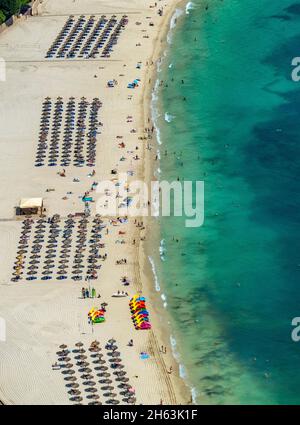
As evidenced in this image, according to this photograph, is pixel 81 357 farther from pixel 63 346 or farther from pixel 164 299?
pixel 164 299

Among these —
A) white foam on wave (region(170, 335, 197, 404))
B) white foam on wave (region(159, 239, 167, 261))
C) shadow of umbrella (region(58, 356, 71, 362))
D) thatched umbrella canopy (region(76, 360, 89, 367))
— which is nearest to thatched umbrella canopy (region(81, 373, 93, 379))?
thatched umbrella canopy (region(76, 360, 89, 367))

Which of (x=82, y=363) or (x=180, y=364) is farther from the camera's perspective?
(x=180, y=364)

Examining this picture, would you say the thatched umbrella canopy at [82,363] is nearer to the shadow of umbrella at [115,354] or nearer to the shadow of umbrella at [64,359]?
the shadow of umbrella at [64,359]

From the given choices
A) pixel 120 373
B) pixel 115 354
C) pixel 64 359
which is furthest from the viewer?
pixel 115 354

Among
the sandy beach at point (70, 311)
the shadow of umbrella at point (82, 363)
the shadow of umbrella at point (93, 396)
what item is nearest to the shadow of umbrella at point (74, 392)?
the sandy beach at point (70, 311)

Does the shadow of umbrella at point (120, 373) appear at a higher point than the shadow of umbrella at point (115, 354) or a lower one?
higher

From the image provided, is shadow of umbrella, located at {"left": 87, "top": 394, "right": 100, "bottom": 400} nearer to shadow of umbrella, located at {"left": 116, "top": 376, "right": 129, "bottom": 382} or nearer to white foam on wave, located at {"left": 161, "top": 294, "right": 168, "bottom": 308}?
shadow of umbrella, located at {"left": 116, "top": 376, "right": 129, "bottom": 382}

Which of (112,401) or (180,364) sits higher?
(112,401)

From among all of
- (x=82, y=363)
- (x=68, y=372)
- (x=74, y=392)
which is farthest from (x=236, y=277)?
(x=74, y=392)

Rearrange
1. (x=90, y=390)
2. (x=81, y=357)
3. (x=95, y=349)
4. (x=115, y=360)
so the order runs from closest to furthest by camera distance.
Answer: (x=90, y=390), (x=115, y=360), (x=81, y=357), (x=95, y=349)

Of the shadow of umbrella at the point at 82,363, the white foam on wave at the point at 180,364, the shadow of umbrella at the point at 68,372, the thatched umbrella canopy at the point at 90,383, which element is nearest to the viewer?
the thatched umbrella canopy at the point at 90,383

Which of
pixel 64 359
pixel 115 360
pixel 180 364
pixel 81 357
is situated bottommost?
pixel 180 364
